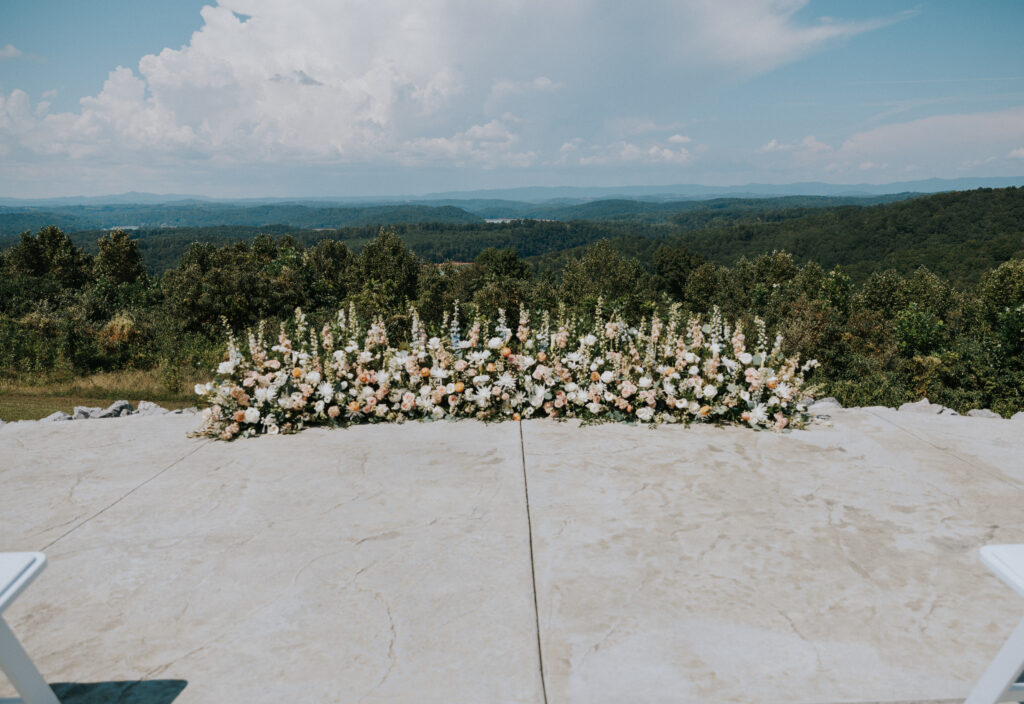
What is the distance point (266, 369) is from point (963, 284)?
2673 inches

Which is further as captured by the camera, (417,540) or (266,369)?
(266,369)

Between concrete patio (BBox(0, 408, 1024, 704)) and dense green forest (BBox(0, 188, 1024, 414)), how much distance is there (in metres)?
3.23

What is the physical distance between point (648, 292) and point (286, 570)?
163 feet

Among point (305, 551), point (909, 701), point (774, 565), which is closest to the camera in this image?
point (909, 701)

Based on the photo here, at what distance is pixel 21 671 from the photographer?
64.7 inches

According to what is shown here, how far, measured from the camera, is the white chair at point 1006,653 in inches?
60.5

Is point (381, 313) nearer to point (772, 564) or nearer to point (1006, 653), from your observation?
point (772, 564)

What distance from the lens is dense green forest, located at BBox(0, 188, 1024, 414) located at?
12.0 metres

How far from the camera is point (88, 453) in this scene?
4328mm

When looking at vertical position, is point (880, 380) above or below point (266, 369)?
below

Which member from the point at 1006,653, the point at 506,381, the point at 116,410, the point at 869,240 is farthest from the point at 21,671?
the point at 869,240

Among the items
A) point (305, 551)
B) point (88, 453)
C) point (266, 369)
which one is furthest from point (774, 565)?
point (88, 453)

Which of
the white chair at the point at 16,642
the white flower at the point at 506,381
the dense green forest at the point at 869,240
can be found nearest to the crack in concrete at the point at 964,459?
the white flower at the point at 506,381

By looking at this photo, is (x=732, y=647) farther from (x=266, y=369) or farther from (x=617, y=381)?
(x=266, y=369)
